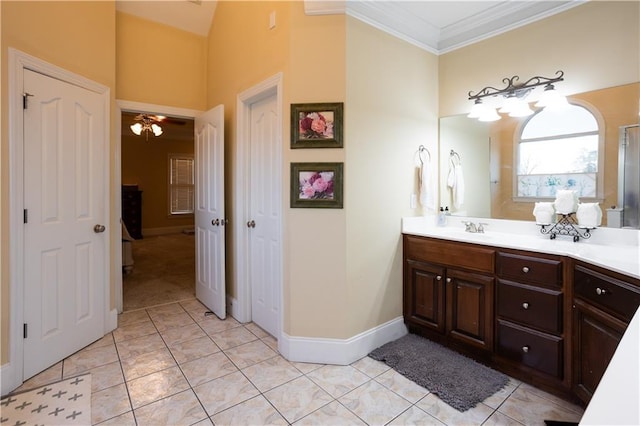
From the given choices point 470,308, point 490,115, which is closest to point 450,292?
point 470,308

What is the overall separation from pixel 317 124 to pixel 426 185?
112cm

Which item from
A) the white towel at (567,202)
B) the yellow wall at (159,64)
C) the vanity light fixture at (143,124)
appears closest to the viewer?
the white towel at (567,202)

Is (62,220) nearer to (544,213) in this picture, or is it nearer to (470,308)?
(470,308)

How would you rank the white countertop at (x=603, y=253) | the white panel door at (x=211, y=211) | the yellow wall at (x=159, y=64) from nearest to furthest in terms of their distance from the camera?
the white countertop at (x=603, y=253)
the white panel door at (x=211, y=211)
the yellow wall at (x=159, y=64)

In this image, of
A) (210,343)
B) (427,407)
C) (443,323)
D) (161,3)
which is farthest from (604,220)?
(161,3)

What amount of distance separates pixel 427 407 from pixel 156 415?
1532 millimetres

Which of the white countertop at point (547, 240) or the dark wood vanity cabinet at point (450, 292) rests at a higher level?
the white countertop at point (547, 240)

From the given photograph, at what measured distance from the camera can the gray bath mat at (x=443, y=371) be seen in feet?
6.48

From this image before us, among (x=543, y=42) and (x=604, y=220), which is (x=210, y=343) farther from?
(x=543, y=42)

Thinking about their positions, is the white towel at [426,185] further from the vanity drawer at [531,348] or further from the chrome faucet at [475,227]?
the vanity drawer at [531,348]

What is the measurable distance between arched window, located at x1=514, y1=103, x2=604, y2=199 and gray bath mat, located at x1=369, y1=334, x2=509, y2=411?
4.47 ft

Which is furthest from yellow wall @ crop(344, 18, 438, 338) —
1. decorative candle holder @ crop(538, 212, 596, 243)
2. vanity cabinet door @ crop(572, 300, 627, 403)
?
vanity cabinet door @ crop(572, 300, 627, 403)

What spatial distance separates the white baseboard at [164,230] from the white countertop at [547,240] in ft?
24.2

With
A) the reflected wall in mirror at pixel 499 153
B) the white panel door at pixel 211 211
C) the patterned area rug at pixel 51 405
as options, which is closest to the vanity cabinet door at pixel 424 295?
the reflected wall in mirror at pixel 499 153
